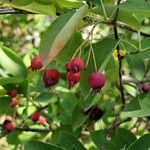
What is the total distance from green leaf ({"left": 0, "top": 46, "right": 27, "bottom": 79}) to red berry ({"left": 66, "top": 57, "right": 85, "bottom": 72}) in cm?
52

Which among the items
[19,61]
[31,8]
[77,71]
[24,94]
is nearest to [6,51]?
[19,61]

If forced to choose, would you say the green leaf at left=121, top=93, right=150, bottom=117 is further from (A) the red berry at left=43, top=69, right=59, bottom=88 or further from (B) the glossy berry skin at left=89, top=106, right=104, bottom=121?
(B) the glossy berry skin at left=89, top=106, right=104, bottom=121

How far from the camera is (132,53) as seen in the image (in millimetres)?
1709

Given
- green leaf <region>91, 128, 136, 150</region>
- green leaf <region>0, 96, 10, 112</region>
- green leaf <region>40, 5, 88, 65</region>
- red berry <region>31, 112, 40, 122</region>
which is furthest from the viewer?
red berry <region>31, 112, 40, 122</region>

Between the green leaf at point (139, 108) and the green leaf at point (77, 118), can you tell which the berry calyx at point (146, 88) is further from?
the green leaf at point (77, 118)

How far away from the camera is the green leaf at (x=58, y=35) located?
120cm

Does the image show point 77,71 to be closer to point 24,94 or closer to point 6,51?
point 6,51

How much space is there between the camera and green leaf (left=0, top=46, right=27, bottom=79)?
1.87 meters

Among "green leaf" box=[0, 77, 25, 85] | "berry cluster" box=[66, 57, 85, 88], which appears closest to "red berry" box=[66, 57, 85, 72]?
"berry cluster" box=[66, 57, 85, 88]

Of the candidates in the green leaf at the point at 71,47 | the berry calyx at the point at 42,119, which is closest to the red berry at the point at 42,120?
the berry calyx at the point at 42,119

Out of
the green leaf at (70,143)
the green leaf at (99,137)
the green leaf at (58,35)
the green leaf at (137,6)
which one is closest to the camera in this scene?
the green leaf at (58,35)

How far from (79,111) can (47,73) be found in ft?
2.21

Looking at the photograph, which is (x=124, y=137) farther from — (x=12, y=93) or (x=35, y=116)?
(x=35, y=116)

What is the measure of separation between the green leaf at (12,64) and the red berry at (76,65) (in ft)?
1.69
